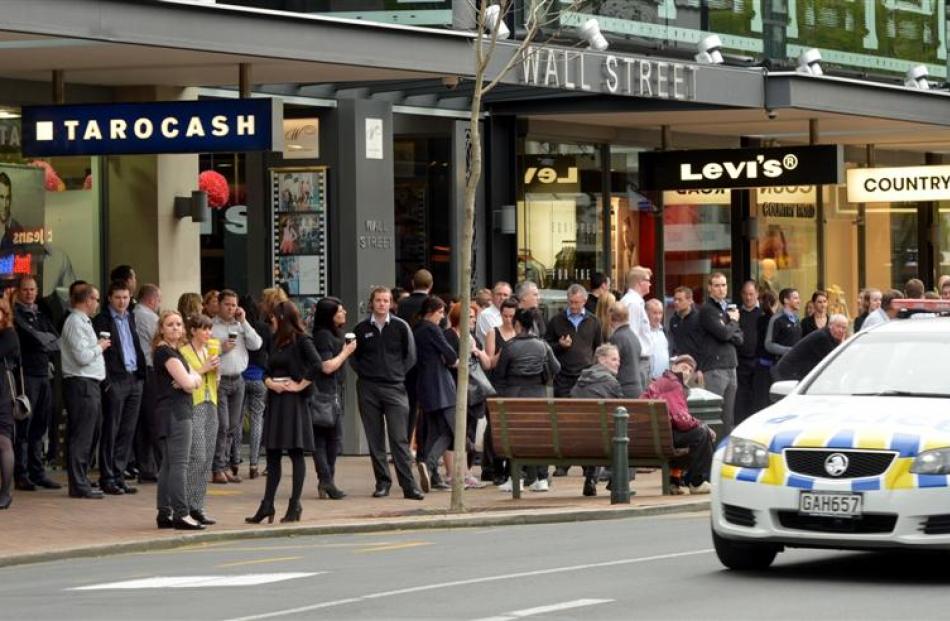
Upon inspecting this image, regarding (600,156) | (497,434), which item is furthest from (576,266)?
Result: (497,434)

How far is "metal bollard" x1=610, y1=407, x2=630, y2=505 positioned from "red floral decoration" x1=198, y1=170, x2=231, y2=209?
749 centimetres

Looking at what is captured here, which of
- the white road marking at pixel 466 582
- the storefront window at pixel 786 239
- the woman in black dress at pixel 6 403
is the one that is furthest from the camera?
the storefront window at pixel 786 239

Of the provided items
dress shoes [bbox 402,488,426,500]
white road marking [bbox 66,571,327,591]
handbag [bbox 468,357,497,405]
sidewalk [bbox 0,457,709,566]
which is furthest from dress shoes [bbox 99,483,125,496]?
white road marking [bbox 66,571,327,591]

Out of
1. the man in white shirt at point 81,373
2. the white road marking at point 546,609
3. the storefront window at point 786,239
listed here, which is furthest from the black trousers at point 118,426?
the storefront window at point 786,239

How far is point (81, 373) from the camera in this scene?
784 inches

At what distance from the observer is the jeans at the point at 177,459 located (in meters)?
17.7

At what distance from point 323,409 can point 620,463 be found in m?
2.66

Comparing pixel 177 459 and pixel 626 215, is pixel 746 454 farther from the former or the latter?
pixel 626 215

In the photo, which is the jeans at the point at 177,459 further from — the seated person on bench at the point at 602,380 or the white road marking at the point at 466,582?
the white road marking at the point at 466,582

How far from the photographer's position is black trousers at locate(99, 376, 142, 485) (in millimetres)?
20516

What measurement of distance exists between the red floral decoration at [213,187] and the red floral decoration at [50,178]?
218 cm

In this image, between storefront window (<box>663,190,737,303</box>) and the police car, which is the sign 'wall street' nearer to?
storefront window (<box>663,190,737,303</box>)

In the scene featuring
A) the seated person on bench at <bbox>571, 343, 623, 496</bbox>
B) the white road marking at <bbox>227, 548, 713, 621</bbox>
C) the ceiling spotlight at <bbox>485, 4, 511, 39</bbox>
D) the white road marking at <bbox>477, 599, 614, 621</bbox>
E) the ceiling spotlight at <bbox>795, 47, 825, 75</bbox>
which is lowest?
the white road marking at <bbox>227, 548, 713, 621</bbox>

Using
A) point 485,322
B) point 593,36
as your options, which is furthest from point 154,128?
point 593,36
